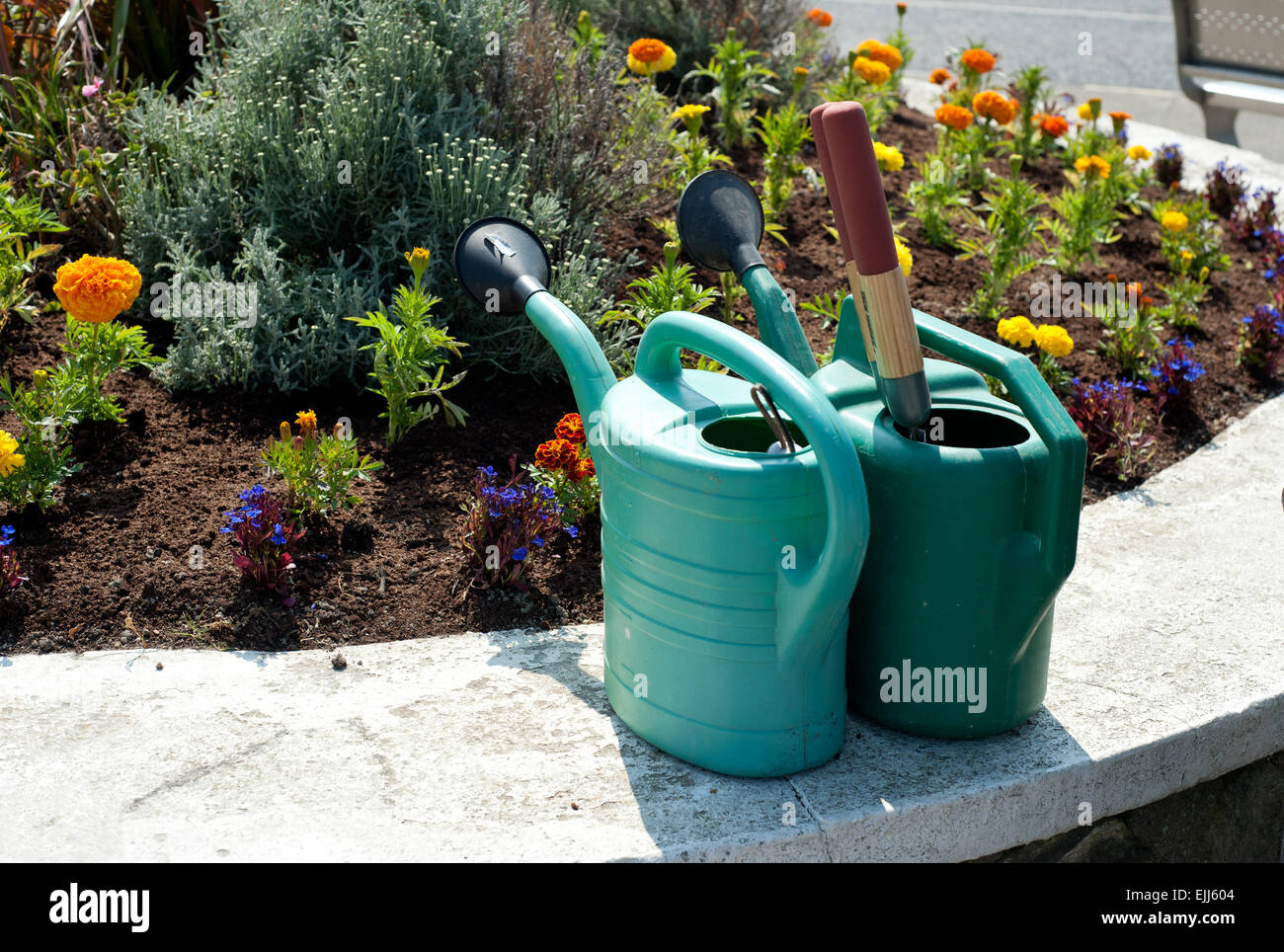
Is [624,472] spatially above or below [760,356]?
below

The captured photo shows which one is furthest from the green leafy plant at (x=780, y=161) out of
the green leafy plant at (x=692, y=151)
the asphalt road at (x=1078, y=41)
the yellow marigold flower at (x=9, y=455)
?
the asphalt road at (x=1078, y=41)

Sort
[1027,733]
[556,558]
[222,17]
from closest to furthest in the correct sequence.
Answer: [1027,733] < [556,558] < [222,17]

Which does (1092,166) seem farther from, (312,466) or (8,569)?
(8,569)

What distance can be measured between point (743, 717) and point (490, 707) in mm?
522

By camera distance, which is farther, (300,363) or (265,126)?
(265,126)

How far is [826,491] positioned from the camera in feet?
5.97

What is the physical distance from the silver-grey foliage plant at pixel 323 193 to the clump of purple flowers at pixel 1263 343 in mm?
2051

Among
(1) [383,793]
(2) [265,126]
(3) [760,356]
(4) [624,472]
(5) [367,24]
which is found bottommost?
(1) [383,793]

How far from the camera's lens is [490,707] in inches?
91.0

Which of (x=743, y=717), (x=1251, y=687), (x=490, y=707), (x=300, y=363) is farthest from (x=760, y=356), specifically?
(x=300, y=363)

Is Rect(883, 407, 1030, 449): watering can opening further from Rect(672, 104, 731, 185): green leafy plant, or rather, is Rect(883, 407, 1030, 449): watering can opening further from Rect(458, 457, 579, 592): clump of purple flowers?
Rect(672, 104, 731, 185): green leafy plant

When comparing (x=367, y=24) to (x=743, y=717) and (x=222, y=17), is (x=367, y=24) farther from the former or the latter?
(x=743, y=717)

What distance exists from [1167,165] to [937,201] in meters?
1.57

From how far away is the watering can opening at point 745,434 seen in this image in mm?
2117
